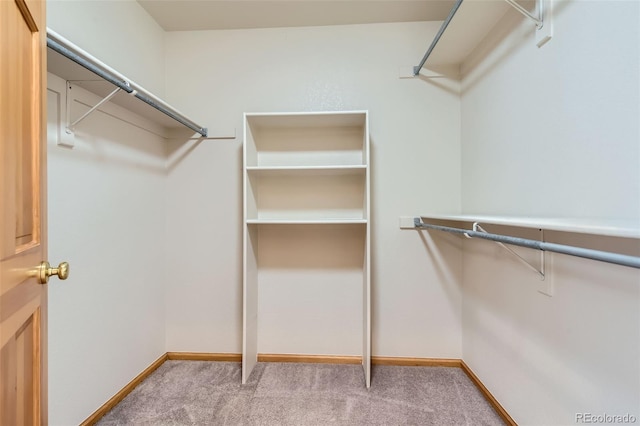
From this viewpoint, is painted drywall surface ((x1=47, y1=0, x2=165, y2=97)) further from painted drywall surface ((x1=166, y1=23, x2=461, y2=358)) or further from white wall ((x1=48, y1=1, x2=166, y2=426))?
painted drywall surface ((x1=166, y1=23, x2=461, y2=358))

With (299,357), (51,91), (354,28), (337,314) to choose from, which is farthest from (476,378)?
(51,91)

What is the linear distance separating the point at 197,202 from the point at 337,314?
1.38m

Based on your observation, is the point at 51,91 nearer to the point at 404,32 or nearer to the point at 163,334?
the point at 163,334

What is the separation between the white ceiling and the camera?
187cm

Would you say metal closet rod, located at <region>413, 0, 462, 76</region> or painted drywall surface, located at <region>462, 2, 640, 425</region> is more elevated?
metal closet rod, located at <region>413, 0, 462, 76</region>

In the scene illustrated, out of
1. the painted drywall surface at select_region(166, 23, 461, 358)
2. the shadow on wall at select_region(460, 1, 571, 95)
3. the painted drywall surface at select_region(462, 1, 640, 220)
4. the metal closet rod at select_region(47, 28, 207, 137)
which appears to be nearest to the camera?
the painted drywall surface at select_region(462, 1, 640, 220)

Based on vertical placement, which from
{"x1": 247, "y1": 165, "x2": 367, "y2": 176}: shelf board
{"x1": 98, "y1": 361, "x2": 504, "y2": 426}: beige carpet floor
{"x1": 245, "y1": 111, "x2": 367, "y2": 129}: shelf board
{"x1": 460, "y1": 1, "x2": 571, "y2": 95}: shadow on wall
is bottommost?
{"x1": 98, "y1": 361, "x2": 504, "y2": 426}: beige carpet floor

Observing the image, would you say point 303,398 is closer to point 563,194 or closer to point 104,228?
point 104,228

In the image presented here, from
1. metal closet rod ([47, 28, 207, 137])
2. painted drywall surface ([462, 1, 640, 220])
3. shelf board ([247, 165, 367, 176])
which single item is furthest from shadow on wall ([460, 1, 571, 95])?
metal closet rod ([47, 28, 207, 137])

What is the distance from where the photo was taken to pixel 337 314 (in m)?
2.12

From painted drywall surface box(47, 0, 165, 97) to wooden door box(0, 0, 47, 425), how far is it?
0.74 metres

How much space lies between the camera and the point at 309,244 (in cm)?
212

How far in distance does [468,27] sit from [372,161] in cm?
97

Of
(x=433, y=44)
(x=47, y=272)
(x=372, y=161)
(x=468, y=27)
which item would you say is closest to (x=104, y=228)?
(x=47, y=272)
